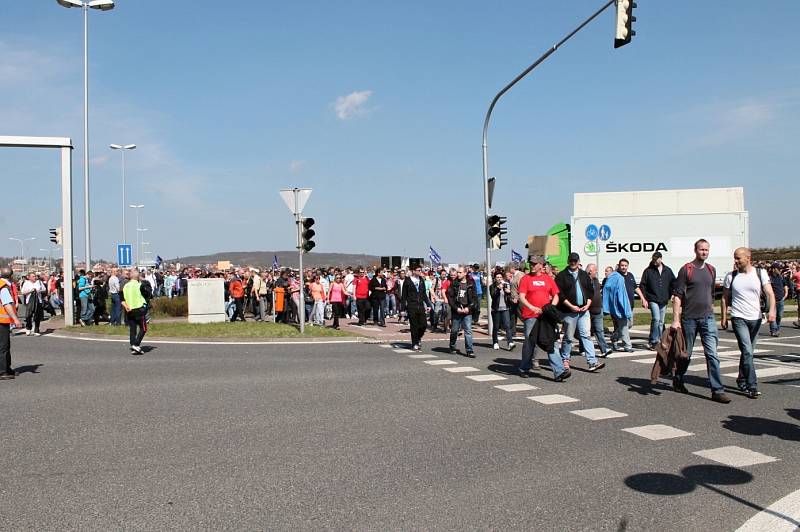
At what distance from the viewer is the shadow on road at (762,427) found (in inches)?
247

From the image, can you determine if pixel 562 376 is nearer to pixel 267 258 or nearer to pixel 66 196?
pixel 66 196

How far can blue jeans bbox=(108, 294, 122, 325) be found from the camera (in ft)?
63.8

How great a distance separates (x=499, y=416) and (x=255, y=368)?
200 inches

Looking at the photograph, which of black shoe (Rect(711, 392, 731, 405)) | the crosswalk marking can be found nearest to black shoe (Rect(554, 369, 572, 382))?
black shoe (Rect(711, 392, 731, 405))

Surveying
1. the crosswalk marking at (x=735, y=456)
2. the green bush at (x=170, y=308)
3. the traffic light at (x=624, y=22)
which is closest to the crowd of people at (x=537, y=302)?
the green bush at (x=170, y=308)

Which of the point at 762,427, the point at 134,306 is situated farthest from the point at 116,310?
the point at 762,427

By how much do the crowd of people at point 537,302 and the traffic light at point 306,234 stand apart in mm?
1166

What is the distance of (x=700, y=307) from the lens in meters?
8.09

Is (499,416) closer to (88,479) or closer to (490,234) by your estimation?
(88,479)

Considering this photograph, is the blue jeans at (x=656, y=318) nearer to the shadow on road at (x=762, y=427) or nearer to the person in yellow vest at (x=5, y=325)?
the shadow on road at (x=762, y=427)

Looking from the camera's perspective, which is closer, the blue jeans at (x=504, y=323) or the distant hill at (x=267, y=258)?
the blue jeans at (x=504, y=323)

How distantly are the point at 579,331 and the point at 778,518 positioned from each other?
21.4 ft

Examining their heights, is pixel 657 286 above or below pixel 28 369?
above

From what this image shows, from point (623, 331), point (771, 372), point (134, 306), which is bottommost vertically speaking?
point (771, 372)
